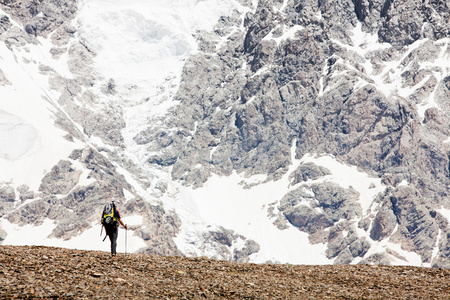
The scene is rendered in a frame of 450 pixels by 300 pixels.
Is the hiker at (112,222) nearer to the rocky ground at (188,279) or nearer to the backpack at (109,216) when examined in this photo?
the backpack at (109,216)

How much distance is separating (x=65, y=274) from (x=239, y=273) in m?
8.40

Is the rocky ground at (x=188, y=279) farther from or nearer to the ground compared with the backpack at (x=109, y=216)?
nearer to the ground

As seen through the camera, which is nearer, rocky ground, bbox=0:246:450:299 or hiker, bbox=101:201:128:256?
rocky ground, bbox=0:246:450:299

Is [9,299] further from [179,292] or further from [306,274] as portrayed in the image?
[306,274]

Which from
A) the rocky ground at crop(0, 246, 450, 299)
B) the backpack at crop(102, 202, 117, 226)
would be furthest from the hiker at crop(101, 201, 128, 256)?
the rocky ground at crop(0, 246, 450, 299)

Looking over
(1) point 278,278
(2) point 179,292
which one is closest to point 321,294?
(1) point 278,278

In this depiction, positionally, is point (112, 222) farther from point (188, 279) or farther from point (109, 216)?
point (188, 279)

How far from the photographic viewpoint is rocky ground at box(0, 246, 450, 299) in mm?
20984

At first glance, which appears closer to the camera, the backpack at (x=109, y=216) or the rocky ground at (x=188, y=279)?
the rocky ground at (x=188, y=279)

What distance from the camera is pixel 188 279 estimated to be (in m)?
24.3

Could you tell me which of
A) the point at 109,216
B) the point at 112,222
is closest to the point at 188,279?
the point at 112,222

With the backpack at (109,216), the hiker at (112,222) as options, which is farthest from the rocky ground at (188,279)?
the backpack at (109,216)

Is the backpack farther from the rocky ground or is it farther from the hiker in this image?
the rocky ground

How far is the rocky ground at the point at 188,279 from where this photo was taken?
68.8ft
